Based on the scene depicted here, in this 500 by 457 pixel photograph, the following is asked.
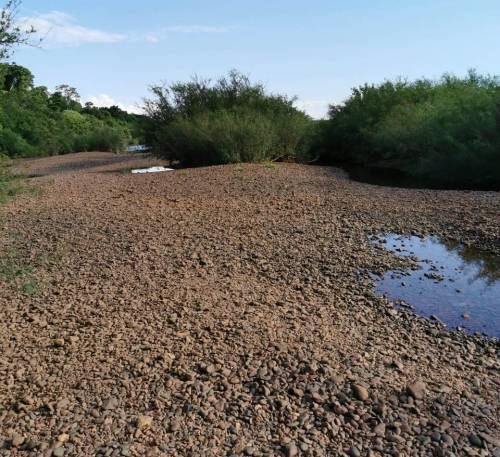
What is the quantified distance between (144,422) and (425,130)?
19351 mm

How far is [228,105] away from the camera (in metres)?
26.6

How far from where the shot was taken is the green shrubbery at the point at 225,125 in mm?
21875

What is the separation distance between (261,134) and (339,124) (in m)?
8.69

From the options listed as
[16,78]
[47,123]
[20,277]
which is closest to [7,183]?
[16,78]

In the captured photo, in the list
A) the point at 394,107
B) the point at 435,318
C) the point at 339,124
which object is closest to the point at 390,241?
the point at 435,318

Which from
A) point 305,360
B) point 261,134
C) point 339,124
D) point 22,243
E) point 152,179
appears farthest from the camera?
point 339,124

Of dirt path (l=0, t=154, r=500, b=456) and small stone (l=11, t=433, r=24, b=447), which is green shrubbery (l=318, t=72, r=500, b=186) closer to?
dirt path (l=0, t=154, r=500, b=456)

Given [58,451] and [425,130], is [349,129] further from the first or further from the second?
[58,451]

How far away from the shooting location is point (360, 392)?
389 centimetres

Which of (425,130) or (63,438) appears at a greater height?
(425,130)

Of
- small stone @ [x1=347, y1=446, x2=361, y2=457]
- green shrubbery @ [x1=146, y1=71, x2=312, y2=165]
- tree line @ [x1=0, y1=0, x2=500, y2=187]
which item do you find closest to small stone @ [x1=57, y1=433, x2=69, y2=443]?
small stone @ [x1=347, y1=446, x2=361, y2=457]

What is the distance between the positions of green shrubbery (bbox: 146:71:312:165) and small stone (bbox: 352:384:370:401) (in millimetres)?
17923

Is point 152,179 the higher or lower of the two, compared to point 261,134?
lower

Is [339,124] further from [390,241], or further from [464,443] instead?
[464,443]
